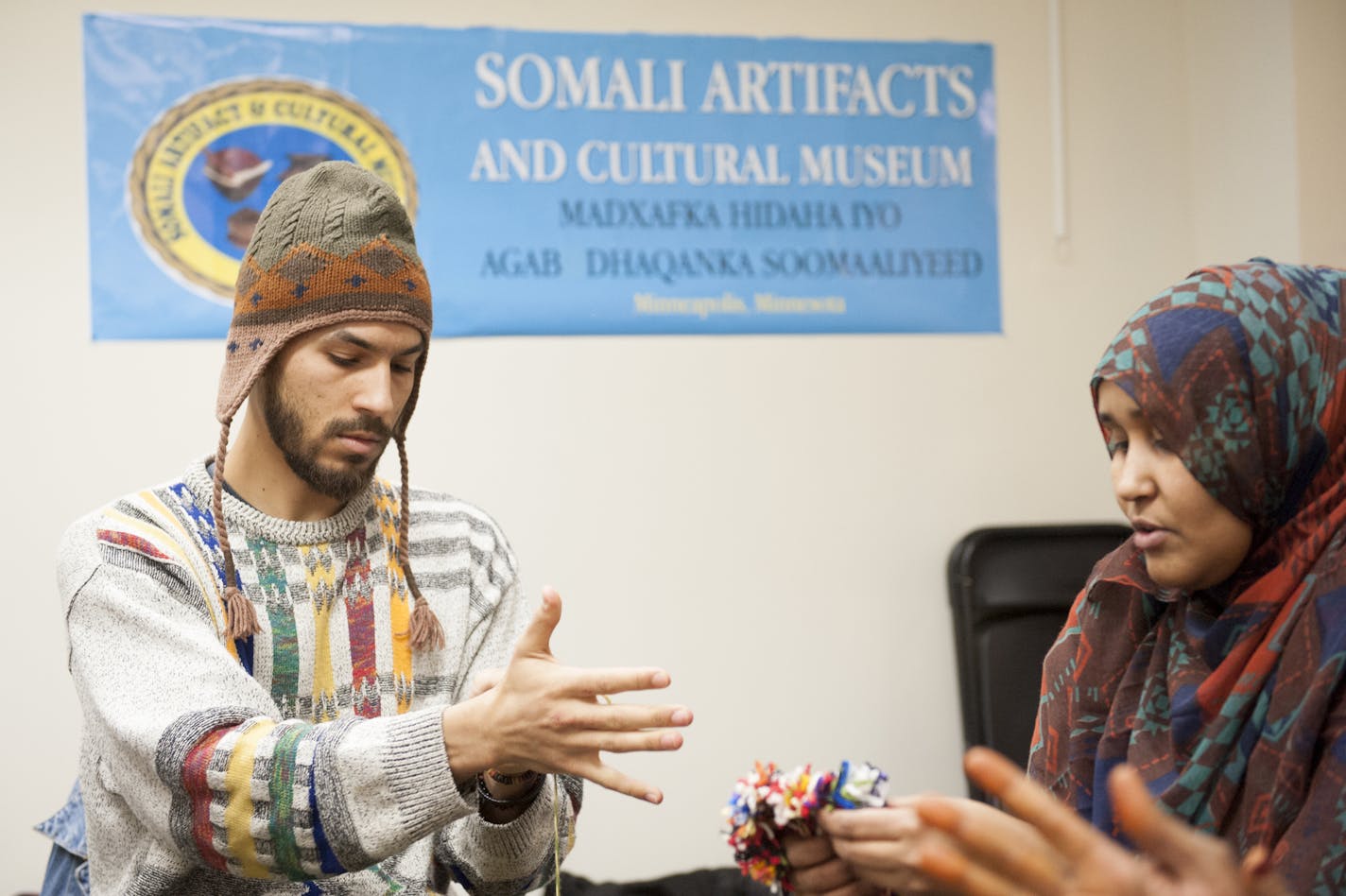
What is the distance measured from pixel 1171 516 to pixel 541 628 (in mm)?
708

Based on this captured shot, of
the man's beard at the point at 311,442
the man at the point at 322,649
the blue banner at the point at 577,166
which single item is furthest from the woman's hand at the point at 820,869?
the blue banner at the point at 577,166

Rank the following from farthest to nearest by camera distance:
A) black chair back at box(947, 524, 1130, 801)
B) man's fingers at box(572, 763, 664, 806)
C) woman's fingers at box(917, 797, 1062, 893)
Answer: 1. black chair back at box(947, 524, 1130, 801)
2. man's fingers at box(572, 763, 664, 806)
3. woman's fingers at box(917, 797, 1062, 893)

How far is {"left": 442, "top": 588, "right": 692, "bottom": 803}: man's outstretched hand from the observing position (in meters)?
1.31

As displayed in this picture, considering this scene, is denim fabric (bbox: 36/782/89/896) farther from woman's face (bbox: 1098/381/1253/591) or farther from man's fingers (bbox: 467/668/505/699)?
woman's face (bbox: 1098/381/1253/591)

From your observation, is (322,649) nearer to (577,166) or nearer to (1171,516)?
(1171,516)

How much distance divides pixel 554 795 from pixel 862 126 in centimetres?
211

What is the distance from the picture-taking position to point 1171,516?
1.41 metres

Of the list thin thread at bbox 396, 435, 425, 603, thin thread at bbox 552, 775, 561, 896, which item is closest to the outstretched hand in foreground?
thin thread at bbox 552, 775, 561, 896

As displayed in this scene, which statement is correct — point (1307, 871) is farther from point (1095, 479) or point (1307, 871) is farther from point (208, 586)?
point (1095, 479)

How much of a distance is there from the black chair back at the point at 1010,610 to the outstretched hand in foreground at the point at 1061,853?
212cm

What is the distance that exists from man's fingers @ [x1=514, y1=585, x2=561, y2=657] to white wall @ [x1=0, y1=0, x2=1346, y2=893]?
1.63 m

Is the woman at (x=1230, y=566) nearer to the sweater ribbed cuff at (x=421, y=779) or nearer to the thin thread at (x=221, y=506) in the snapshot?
the sweater ribbed cuff at (x=421, y=779)

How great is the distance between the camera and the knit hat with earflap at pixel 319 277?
5.52 ft

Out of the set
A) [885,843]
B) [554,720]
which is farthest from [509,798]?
[885,843]
